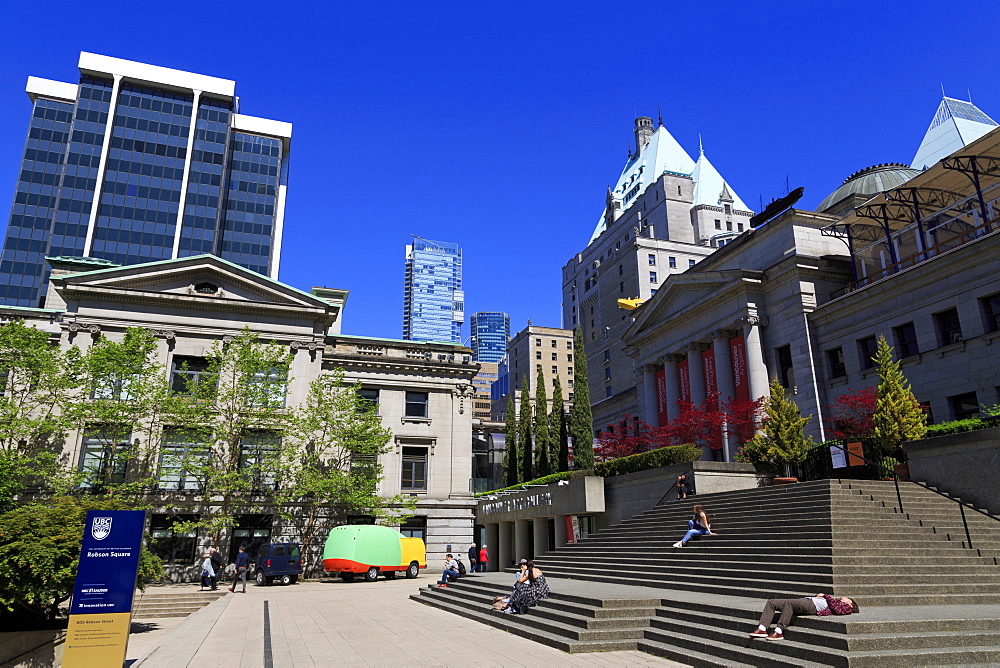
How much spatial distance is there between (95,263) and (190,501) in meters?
19.6

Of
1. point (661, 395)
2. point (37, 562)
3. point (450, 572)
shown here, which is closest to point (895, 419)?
point (450, 572)

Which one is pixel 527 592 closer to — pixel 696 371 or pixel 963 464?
pixel 963 464

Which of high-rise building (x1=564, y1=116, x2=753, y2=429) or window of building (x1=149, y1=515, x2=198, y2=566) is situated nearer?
window of building (x1=149, y1=515, x2=198, y2=566)

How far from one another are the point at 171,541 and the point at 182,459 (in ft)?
Answer: 15.4

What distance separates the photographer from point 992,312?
2964 centimetres

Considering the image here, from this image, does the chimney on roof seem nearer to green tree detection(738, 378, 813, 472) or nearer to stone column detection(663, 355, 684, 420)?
stone column detection(663, 355, 684, 420)

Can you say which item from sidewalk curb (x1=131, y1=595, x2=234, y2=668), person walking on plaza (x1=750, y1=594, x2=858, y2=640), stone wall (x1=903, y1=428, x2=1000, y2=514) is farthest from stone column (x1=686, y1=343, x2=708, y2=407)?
person walking on plaza (x1=750, y1=594, x2=858, y2=640)

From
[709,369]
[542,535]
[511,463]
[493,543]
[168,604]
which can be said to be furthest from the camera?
[511,463]

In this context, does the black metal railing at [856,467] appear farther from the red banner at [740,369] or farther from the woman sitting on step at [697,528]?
the red banner at [740,369]

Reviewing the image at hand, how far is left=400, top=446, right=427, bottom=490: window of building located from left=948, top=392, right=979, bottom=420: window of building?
29946mm

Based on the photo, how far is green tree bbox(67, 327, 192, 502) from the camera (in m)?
36.3

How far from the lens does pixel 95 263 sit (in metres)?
46.3

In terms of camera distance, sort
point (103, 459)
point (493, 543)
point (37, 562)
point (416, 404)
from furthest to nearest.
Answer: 1. point (416, 404)
2. point (493, 543)
3. point (103, 459)
4. point (37, 562)

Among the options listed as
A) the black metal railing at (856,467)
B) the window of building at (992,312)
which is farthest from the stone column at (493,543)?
the window of building at (992,312)
